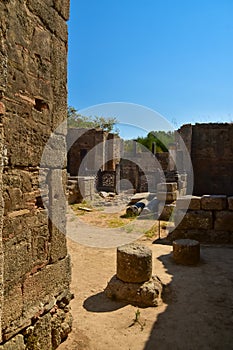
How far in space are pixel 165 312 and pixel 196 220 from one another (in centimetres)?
471

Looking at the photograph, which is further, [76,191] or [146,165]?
[146,165]

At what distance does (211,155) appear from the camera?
15078 millimetres

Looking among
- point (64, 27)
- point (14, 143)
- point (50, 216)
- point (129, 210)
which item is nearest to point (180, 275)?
point (50, 216)

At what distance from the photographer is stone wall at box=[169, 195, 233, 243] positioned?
29.0 feet

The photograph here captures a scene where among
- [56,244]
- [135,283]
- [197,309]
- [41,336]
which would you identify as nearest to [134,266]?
[135,283]

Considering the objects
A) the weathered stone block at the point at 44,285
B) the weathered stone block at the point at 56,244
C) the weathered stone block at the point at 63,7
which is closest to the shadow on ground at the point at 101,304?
the weathered stone block at the point at 44,285

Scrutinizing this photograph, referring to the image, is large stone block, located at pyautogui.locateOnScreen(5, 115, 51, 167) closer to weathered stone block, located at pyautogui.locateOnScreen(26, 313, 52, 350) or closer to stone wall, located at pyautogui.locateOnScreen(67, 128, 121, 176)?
weathered stone block, located at pyautogui.locateOnScreen(26, 313, 52, 350)

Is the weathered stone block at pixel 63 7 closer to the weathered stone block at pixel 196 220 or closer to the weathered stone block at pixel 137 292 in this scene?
the weathered stone block at pixel 137 292

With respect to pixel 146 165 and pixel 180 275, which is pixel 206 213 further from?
pixel 146 165

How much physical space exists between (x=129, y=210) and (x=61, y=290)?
8.98m

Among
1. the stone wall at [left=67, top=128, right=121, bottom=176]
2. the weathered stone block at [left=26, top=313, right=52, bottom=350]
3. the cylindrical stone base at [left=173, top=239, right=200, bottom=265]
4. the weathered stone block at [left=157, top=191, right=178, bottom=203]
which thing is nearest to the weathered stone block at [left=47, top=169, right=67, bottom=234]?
the weathered stone block at [left=26, top=313, right=52, bottom=350]

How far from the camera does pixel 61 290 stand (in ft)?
13.0

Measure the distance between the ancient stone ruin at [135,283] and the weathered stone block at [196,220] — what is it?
393 cm

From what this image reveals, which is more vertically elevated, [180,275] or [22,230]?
[22,230]
